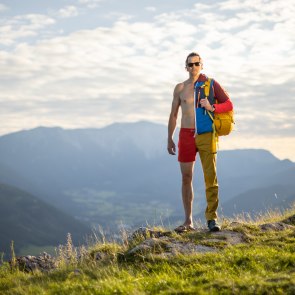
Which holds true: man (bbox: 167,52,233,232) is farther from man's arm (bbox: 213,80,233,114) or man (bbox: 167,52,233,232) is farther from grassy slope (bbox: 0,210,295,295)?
grassy slope (bbox: 0,210,295,295)

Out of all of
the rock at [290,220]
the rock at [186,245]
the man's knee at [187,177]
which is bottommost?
the rock at [290,220]

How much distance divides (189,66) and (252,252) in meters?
4.10

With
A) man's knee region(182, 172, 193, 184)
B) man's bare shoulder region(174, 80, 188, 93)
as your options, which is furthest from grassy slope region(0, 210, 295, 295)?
man's bare shoulder region(174, 80, 188, 93)

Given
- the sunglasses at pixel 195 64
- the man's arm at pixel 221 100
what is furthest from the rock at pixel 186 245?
the sunglasses at pixel 195 64

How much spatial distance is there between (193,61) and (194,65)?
9cm

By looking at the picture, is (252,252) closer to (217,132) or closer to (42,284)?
(217,132)

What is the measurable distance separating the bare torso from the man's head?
0.41 meters

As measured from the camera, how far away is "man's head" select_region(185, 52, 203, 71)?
31.7ft

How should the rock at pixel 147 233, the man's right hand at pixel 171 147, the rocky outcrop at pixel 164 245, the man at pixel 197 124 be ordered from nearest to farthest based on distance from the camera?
1. the rocky outcrop at pixel 164 245
2. the man at pixel 197 124
3. the man's right hand at pixel 171 147
4. the rock at pixel 147 233

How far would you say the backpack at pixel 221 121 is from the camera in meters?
9.58

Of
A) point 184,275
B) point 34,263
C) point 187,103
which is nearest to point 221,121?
point 187,103

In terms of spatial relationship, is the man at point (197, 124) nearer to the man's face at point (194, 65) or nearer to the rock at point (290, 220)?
the man's face at point (194, 65)

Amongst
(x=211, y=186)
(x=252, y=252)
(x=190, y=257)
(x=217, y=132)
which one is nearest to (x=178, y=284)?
(x=190, y=257)

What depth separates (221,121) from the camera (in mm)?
9570
